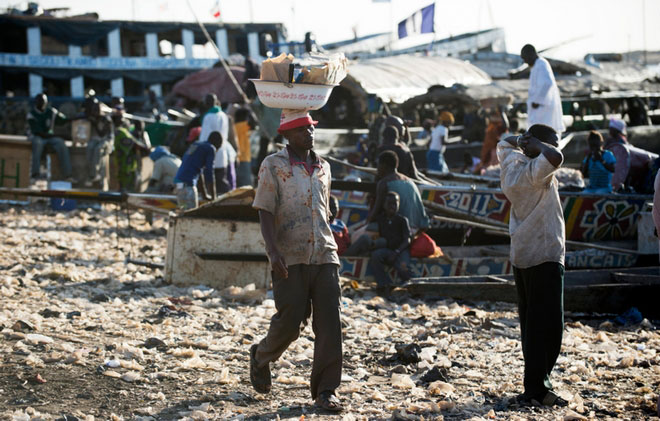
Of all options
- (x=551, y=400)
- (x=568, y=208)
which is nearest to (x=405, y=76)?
(x=568, y=208)

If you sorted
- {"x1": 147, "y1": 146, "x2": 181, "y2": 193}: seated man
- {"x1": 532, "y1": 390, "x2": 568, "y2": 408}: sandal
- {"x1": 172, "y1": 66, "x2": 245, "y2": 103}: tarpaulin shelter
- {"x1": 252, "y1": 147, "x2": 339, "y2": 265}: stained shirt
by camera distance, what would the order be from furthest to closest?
{"x1": 172, "y1": 66, "x2": 245, "y2": 103}: tarpaulin shelter → {"x1": 147, "y1": 146, "x2": 181, "y2": 193}: seated man → {"x1": 532, "y1": 390, "x2": 568, "y2": 408}: sandal → {"x1": 252, "y1": 147, "x2": 339, "y2": 265}: stained shirt

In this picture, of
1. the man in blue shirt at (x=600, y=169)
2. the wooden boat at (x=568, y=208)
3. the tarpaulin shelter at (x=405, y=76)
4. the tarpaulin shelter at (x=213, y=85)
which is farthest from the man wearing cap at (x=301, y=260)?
the tarpaulin shelter at (x=213, y=85)

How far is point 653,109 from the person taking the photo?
23172mm

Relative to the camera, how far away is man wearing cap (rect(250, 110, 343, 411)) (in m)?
4.46

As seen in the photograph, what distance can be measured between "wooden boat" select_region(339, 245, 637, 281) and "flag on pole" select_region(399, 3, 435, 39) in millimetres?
11383

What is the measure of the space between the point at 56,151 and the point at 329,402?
Answer: 36.8 ft

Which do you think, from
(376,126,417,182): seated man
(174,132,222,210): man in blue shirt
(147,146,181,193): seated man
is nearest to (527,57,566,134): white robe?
(376,126,417,182): seated man

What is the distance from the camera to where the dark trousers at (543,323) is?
4617 millimetres

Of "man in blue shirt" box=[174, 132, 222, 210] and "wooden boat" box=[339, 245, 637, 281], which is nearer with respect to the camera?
"wooden boat" box=[339, 245, 637, 281]

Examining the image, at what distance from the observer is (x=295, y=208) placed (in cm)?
454

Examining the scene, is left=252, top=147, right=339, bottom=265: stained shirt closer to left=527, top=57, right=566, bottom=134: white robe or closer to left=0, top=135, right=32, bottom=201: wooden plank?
left=527, top=57, right=566, bottom=134: white robe

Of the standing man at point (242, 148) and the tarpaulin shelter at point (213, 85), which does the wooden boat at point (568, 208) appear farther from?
the tarpaulin shelter at point (213, 85)

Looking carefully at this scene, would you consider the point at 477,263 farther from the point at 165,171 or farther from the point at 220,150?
the point at 165,171

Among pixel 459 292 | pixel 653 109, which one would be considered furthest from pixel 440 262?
pixel 653 109
